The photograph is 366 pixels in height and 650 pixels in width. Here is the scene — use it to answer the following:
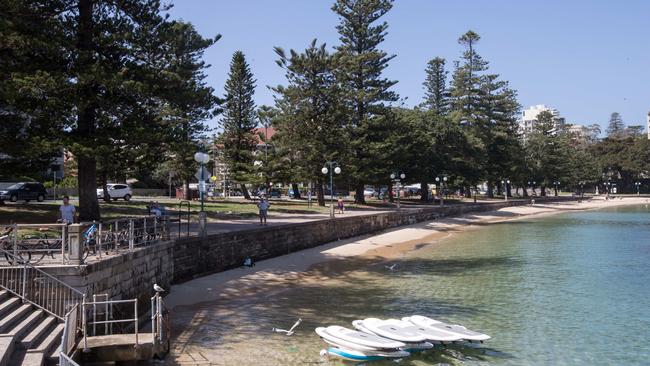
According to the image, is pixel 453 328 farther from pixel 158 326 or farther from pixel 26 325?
pixel 26 325

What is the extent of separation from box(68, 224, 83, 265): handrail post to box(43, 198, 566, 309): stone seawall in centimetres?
24

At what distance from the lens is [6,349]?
8117mm

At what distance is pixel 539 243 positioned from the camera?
36.6 meters

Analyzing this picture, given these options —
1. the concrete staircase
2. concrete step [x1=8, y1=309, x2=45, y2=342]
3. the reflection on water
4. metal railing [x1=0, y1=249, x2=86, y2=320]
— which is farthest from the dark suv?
concrete step [x1=8, y1=309, x2=45, y2=342]

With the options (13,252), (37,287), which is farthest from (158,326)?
(13,252)

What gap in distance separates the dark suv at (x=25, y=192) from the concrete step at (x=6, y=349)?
109 feet

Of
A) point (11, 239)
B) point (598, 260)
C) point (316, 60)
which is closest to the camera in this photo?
point (11, 239)

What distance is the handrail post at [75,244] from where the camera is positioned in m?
11.4

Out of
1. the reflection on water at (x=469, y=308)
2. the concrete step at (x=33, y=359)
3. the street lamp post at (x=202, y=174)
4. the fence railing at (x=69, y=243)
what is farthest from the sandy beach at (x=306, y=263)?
the concrete step at (x=33, y=359)

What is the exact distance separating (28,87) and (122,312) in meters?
8.68

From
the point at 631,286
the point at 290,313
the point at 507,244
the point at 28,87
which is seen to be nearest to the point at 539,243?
the point at 507,244

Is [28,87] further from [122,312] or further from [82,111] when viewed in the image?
[122,312]

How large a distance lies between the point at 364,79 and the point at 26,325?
46.2 m

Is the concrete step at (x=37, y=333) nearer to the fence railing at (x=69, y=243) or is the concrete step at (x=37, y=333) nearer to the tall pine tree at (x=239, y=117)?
the fence railing at (x=69, y=243)
